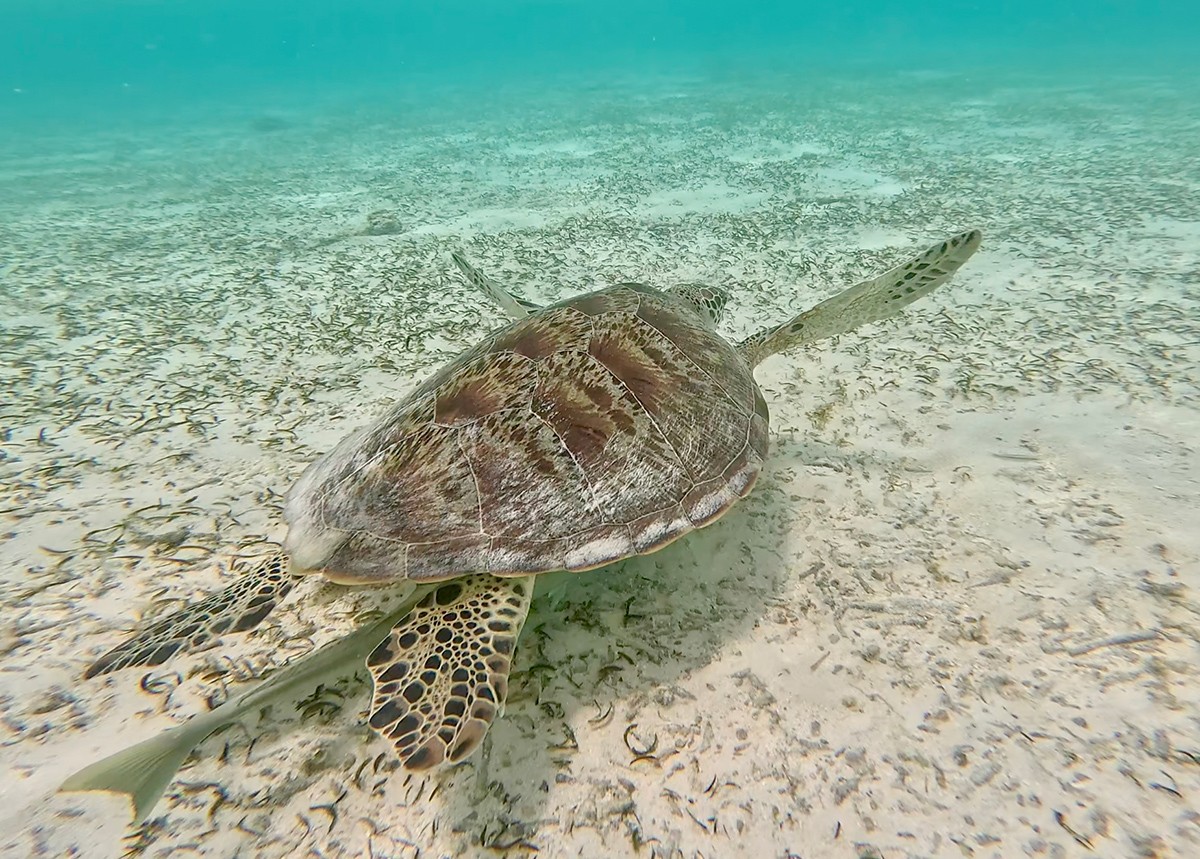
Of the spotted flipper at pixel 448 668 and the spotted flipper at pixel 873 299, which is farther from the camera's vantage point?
the spotted flipper at pixel 873 299

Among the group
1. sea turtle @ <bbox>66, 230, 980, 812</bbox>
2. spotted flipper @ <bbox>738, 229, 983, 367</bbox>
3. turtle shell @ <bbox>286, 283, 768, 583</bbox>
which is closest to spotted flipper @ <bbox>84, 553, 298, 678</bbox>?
sea turtle @ <bbox>66, 230, 980, 812</bbox>

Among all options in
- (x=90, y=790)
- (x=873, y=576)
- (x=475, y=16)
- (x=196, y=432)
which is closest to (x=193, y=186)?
(x=196, y=432)

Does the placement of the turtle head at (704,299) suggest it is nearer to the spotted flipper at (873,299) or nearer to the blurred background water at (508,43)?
the spotted flipper at (873,299)

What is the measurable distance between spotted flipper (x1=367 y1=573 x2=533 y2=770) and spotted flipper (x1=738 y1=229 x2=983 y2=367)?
2.33 m

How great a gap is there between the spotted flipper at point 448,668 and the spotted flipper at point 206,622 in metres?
0.61

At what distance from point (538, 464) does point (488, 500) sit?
0.84 ft

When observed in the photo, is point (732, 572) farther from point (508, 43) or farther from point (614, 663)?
point (508, 43)

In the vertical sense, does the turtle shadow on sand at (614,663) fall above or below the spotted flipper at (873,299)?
below

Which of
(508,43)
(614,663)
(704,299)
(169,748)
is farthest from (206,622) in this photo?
(508,43)

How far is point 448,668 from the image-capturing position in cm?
204

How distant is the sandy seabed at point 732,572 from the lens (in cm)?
196

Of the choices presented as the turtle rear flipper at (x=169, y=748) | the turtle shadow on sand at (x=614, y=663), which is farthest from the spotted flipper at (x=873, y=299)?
the turtle rear flipper at (x=169, y=748)

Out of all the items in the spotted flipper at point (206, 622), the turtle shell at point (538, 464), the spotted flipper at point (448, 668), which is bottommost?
the spotted flipper at point (448, 668)

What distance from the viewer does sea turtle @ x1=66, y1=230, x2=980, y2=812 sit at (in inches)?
82.4
